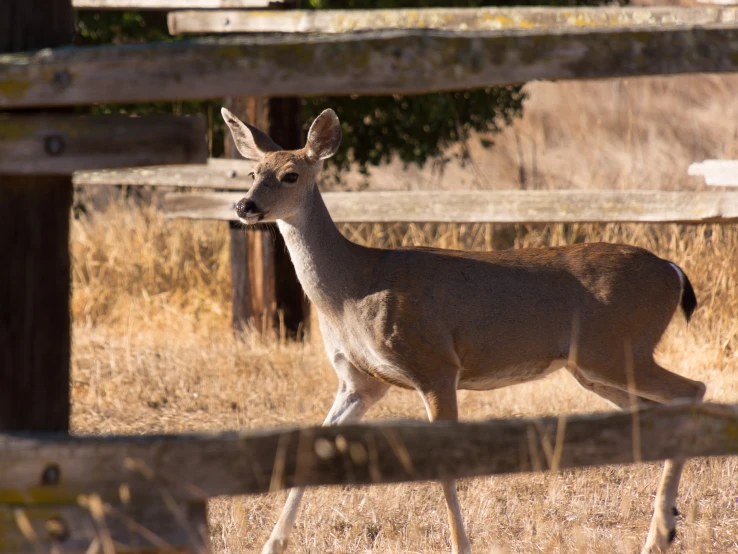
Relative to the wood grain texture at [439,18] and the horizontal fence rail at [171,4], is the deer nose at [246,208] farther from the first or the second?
the horizontal fence rail at [171,4]

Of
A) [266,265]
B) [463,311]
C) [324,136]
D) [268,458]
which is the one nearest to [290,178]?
[324,136]

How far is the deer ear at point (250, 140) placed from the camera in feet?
17.8

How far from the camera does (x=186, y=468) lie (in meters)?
2.63

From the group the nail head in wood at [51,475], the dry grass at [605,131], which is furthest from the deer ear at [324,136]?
the dry grass at [605,131]

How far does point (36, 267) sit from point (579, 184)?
13597 millimetres

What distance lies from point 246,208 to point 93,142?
6.94 feet

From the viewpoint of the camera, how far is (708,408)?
278 centimetres

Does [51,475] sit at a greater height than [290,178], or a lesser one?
lesser

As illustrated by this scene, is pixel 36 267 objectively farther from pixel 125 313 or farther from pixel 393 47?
pixel 125 313

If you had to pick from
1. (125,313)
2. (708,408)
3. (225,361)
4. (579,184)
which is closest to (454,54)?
(708,408)

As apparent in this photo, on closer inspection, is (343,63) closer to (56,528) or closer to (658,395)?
(56,528)

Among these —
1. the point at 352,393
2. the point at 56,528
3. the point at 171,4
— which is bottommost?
the point at 352,393

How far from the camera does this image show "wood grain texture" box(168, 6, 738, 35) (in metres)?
6.43

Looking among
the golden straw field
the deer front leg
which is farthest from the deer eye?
the golden straw field
